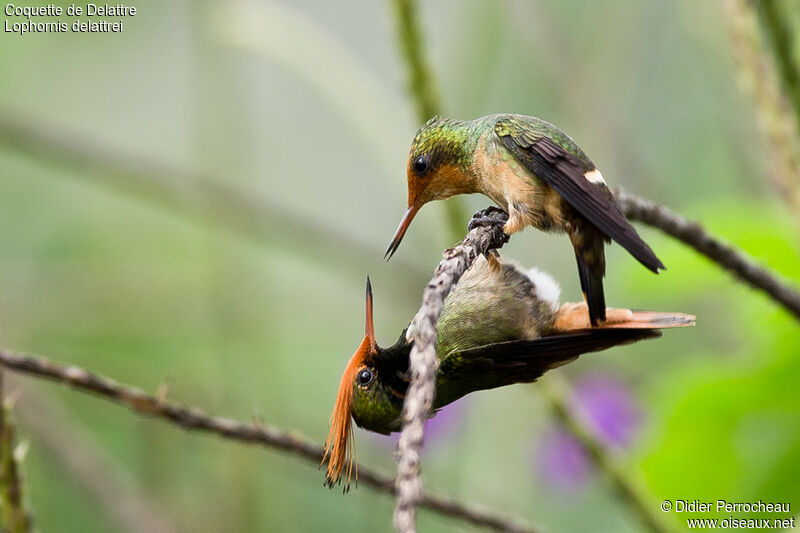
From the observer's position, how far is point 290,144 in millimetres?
7074

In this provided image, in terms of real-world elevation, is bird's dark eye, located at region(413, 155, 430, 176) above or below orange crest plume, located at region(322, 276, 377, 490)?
above

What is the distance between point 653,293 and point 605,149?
982 millimetres

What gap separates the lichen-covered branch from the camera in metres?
0.78

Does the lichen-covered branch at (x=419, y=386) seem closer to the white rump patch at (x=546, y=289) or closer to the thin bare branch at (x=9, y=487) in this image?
the white rump patch at (x=546, y=289)

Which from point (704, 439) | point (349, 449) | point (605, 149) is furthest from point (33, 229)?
point (349, 449)

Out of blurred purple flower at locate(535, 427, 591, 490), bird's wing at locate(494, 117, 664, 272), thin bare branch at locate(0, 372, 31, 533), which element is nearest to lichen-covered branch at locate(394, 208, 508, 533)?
bird's wing at locate(494, 117, 664, 272)

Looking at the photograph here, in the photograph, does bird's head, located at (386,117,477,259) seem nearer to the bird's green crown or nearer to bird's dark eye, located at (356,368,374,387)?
the bird's green crown

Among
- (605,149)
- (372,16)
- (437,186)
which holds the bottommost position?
(437,186)

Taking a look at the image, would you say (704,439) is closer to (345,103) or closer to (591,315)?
(591,315)

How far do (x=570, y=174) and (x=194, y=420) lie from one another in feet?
2.70

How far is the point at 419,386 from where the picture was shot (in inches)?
34.7

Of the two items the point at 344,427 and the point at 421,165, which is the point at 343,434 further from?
the point at 421,165

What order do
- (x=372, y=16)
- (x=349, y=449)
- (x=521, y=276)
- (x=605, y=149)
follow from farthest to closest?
(x=372, y=16), (x=605, y=149), (x=521, y=276), (x=349, y=449)

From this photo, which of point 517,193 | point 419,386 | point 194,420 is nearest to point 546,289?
point 517,193
